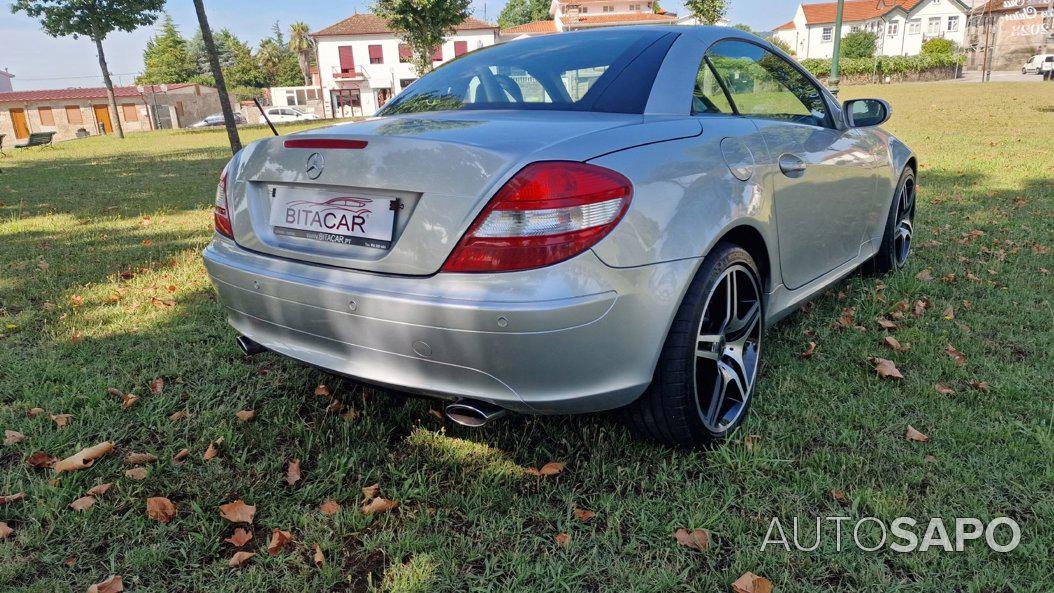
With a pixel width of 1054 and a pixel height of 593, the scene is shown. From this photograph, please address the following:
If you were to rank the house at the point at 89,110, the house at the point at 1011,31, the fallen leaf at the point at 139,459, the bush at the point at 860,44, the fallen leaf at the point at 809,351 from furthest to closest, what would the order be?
1. the house at the point at 1011,31
2. the bush at the point at 860,44
3. the house at the point at 89,110
4. the fallen leaf at the point at 809,351
5. the fallen leaf at the point at 139,459

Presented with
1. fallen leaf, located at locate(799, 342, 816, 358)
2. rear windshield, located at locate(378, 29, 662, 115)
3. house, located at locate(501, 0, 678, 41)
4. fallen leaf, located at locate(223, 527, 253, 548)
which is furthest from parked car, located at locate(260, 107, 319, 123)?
fallen leaf, located at locate(223, 527, 253, 548)

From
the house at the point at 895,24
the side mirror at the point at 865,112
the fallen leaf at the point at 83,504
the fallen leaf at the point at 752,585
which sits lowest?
the fallen leaf at the point at 752,585

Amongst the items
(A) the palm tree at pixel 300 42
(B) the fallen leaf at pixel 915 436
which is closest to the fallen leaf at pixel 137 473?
(B) the fallen leaf at pixel 915 436

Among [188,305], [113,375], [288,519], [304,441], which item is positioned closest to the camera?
[288,519]

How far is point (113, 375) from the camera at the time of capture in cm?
321

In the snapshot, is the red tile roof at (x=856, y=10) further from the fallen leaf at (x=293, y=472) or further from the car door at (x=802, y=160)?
the fallen leaf at (x=293, y=472)

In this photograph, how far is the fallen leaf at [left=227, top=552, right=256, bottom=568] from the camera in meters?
1.96

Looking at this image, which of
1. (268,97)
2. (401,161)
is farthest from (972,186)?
(268,97)

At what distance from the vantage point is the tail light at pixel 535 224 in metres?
1.83

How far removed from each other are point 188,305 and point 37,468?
1841 millimetres

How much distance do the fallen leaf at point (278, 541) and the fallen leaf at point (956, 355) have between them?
2.85 meters

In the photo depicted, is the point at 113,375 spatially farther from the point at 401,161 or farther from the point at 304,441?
the point at 401,161

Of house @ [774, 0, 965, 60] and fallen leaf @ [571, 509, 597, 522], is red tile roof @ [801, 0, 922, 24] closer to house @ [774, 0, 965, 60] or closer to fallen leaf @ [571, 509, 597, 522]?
house @ [774, 0, 965, 60]

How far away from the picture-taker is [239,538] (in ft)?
6.73
